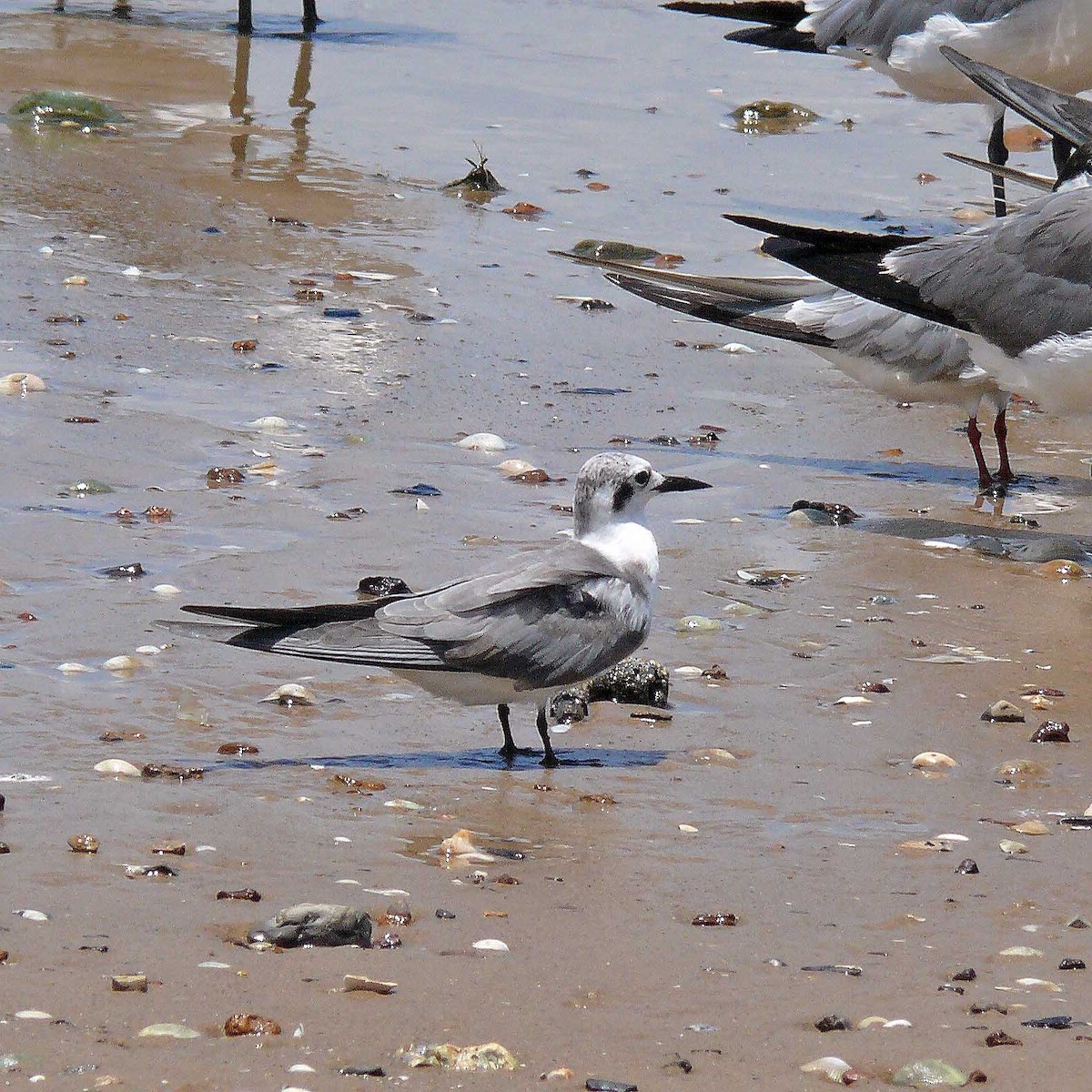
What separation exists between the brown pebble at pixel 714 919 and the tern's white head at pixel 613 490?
1.61m

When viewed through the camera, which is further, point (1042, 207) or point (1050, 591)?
point (1042, 207)

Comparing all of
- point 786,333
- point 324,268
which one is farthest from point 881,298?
point 324,268

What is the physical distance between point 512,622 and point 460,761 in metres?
0.38

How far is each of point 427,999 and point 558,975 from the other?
0.92ft

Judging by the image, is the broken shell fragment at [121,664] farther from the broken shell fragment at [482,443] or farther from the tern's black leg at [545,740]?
the broken shell fragment at [482,443]

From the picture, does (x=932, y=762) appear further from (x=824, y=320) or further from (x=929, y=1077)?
(x=824, y=320)

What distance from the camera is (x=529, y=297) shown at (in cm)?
914

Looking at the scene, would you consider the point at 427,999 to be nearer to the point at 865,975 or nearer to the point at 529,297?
the point at 865,975

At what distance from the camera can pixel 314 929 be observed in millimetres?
3434

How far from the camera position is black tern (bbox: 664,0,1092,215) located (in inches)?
416

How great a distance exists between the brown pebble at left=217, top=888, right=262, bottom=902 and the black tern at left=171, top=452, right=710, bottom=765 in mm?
902

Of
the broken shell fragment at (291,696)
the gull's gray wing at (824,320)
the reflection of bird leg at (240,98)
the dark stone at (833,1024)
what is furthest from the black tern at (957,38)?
the dark stone at (833,1024)

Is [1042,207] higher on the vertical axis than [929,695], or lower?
higher

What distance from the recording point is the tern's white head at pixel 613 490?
16.6ft
